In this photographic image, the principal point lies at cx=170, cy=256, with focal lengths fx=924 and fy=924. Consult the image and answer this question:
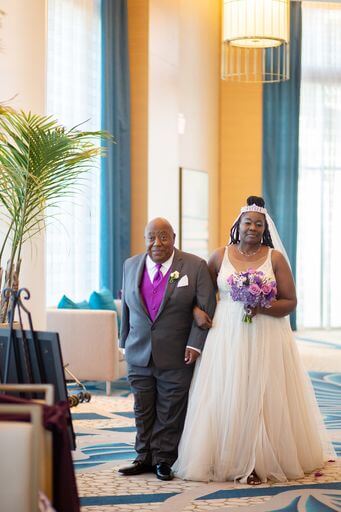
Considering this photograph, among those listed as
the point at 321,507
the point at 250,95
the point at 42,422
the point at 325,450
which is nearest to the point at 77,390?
the point at 325,450

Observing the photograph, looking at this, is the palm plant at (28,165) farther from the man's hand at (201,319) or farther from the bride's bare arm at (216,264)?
the man's hand at (201,319)

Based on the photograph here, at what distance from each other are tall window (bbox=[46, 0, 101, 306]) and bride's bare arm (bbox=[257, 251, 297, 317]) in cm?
373

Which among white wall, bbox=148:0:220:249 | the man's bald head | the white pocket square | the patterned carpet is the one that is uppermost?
white wall, bbox=148:0:220:249

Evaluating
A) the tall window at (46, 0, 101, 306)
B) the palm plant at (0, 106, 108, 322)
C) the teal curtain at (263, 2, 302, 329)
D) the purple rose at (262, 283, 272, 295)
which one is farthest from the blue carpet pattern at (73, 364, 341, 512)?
the teal curtain at (263, 2, 302, 329)

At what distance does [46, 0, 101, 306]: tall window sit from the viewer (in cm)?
977

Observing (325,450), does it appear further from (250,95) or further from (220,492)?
(250,95)

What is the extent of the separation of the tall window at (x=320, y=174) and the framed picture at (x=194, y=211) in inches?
83.8

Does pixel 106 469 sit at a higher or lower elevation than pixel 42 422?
lower

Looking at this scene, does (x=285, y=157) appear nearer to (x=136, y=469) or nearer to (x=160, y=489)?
(x=136, y=469)

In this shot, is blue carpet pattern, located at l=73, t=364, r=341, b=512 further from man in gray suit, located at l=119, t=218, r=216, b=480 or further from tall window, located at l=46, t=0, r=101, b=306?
tall window, located at l=46, t=0, r=101, b=306

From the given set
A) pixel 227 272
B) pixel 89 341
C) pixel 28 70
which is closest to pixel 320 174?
pixel 89 341

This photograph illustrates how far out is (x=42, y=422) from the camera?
3.06 metres

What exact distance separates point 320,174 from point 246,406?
978cm

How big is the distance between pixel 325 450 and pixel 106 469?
60.9 inches
